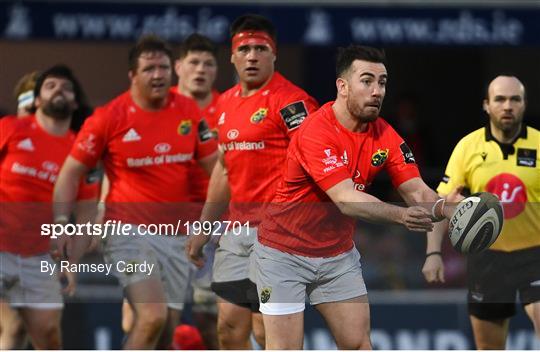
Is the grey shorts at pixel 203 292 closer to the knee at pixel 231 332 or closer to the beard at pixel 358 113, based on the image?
the knee at pixel 231 332

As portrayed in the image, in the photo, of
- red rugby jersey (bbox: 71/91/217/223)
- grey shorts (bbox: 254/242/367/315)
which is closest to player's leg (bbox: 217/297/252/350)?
red rugby jersey (bbox: 71/91/217/223)

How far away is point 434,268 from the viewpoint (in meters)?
9.52

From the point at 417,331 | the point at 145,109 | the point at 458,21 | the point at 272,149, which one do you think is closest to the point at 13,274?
the point at 145,109

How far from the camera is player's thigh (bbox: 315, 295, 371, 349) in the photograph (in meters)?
8.78

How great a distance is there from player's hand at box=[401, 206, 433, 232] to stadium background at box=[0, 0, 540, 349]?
1016 millimetres

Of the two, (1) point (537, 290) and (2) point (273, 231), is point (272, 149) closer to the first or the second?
(2) point (273, 231)

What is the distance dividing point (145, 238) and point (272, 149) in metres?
1.16

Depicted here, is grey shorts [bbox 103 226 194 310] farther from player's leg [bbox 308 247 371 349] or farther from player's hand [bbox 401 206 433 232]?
player's hand [bbox 401 206 433 232]

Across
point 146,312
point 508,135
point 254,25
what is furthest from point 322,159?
point 146,312

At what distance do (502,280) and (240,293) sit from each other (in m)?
1.69

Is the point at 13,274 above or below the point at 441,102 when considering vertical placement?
below

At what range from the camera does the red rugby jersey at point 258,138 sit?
9.50 m

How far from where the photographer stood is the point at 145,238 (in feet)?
33.2

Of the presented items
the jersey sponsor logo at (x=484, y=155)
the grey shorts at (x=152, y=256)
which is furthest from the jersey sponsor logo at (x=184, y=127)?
the jersey sponsor logo at (x=484, y=155)
